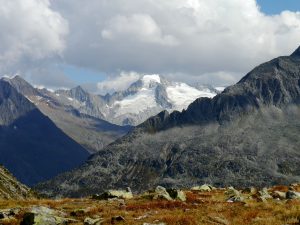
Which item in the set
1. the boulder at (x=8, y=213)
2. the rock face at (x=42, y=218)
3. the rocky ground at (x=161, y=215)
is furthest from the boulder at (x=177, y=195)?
the boulder at (x=8, y=213)

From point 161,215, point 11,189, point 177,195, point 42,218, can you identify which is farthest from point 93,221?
point 11,189

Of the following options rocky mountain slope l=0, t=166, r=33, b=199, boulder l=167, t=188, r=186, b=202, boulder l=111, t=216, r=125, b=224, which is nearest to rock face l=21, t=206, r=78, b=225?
boulder l=111, t=216, r=125, b=224

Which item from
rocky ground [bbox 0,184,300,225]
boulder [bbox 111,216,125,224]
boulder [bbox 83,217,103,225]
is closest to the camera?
rocky ground [bbox 0,184,300,225]

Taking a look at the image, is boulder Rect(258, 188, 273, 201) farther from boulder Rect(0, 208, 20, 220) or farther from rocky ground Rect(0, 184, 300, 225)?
boulder Rect(0, 208, 20, 220)

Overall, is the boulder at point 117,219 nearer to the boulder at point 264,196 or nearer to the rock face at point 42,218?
the rock face at point 42,218

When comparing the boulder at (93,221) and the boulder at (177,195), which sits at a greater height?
the boulder at (93,221)

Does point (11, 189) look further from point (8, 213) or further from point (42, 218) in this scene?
point (42, 218)

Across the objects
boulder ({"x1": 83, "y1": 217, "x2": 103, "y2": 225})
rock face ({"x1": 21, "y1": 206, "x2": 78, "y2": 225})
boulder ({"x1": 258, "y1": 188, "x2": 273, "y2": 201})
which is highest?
rock face ({"x1": 21, "y1": 206, "x2": 78, "y2": 225})

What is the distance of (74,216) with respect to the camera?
32281mm

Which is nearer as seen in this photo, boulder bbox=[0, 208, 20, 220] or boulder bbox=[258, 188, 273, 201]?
boulder bbox=[0, 208, 20, 220]

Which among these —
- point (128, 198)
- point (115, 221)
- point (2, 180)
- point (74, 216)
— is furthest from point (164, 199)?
point (2, 180)

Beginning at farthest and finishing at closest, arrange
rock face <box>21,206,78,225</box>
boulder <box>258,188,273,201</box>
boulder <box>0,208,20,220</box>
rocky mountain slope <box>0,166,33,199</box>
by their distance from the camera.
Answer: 1. rocky mountain slope <box>0,166,33,199</box>
2. boulder <box>258,188,273,201</box>
3. boulder <box>0,208,20,220</box>
4. rock face <box>21,206,78,225</box>

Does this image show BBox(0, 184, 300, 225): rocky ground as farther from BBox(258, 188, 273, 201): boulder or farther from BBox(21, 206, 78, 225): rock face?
BBox(258, 188, 273, 201): boulder

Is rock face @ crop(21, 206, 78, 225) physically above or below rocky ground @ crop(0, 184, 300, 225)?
above
